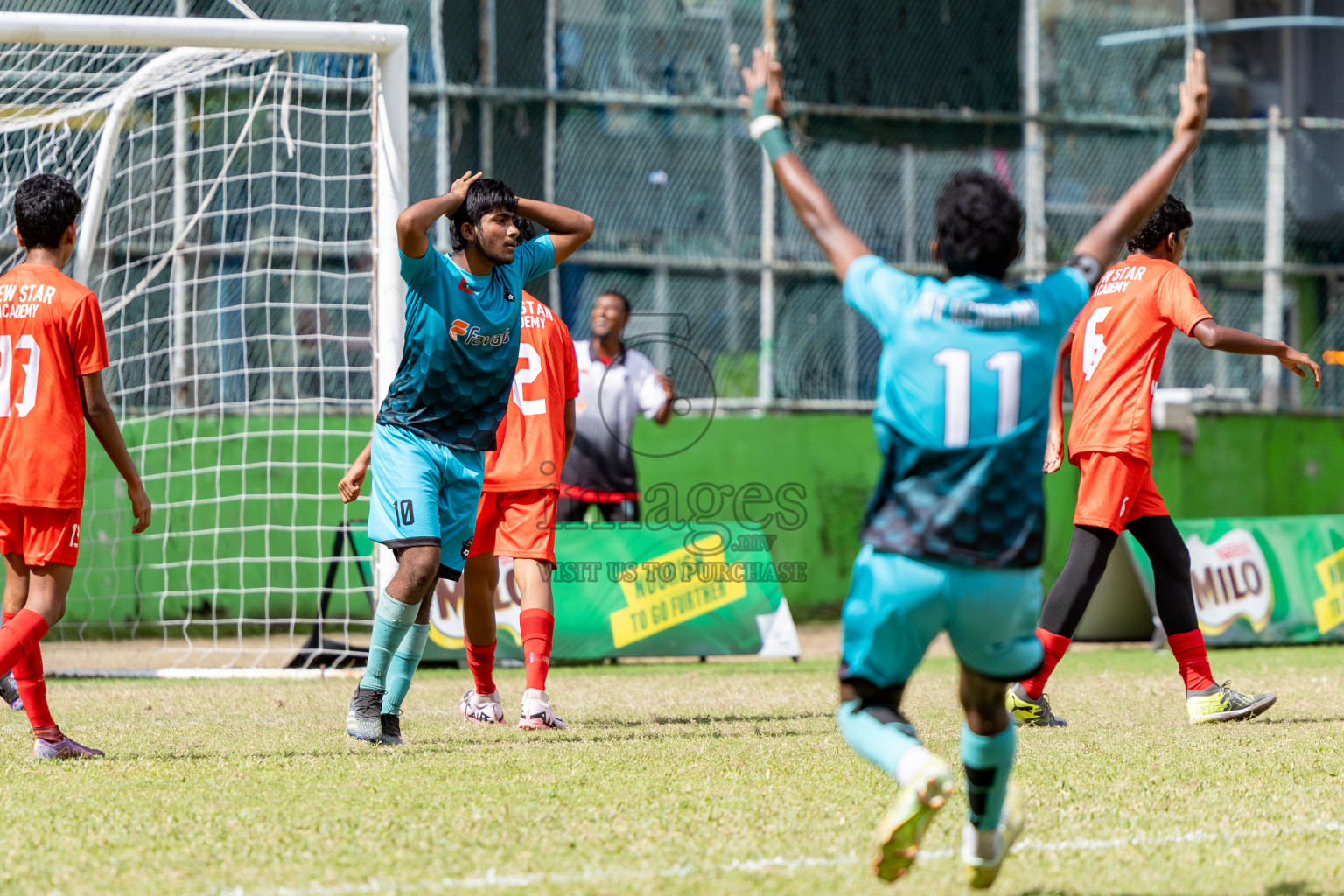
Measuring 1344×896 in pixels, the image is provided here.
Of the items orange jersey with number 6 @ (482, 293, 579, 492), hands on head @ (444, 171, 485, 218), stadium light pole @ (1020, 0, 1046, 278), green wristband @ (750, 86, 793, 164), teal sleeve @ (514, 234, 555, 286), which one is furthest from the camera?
stadium light pole @ (1020, 0, 1046, 278)

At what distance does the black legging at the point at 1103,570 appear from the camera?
588 centimetres

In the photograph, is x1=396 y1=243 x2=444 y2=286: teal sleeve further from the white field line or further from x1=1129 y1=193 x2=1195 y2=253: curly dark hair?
x1=1129 y1=193 x2=1195 y2=253: curly dark hair

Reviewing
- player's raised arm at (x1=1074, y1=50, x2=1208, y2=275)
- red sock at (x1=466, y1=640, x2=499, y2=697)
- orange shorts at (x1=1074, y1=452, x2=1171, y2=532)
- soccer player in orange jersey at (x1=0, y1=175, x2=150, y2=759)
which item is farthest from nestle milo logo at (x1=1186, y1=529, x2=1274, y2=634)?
soccer player in orange jersey at (x1=0, y1=175, x2=150, y2=759)

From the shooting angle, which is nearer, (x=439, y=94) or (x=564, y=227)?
(x=564, y=227)

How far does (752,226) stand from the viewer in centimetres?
1266

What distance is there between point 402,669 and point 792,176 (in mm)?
2936

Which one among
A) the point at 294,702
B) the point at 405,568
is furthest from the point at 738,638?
the point at 405,568

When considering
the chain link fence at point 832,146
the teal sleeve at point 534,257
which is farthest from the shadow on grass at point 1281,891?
the chain link fence at point 832,146

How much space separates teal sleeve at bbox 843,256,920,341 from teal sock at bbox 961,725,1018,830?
991 mm

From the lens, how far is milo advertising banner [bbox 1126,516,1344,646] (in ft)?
32.7

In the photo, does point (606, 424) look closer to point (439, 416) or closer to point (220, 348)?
point (220, 348)

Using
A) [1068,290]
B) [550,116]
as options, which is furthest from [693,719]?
[550,116]

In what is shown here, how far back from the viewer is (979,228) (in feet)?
10.8

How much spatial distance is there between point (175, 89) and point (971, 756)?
790 cm
